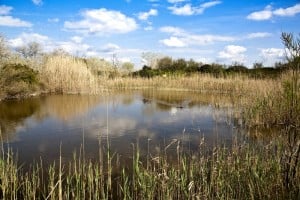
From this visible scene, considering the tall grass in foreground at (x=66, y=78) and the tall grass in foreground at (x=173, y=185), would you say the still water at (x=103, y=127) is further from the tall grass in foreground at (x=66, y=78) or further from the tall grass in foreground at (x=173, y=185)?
the tall grass in foreground at (x=66, y=78)

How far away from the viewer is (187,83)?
62.8 feet

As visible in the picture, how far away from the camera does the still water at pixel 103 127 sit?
5864 mm

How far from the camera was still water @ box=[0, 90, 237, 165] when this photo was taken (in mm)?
5864

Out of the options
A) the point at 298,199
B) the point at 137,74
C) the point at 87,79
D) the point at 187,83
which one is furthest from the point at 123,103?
the point at 137,74

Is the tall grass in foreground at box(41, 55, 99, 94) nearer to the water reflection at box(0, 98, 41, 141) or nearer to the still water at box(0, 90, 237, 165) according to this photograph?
the water reflection at box(0, 98, 41, 141)

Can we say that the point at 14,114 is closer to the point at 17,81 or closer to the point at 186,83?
the point at 17,81

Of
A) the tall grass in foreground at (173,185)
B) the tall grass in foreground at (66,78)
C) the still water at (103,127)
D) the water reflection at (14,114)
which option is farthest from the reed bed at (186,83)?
the tall grass in foreground at (173,185)

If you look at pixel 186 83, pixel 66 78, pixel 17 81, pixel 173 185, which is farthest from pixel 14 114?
pixel 186 83

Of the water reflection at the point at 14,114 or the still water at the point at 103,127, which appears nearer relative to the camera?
the still water at the point at 103,127

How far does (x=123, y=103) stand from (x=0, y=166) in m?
8.45

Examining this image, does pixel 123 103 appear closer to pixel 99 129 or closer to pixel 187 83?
pixel 99 129

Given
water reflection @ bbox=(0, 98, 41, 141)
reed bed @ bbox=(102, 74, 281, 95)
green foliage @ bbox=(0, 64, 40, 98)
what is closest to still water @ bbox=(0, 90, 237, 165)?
water reflection @ bbox=(0, 98, 41, 141)

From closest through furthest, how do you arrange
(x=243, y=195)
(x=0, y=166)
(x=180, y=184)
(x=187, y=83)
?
1. (x=243, y=195)
2. (x=180, y=184)
3. (x=0, y=166)
4. (x=187, y=83)

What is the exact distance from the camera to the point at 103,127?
24.9 ft
